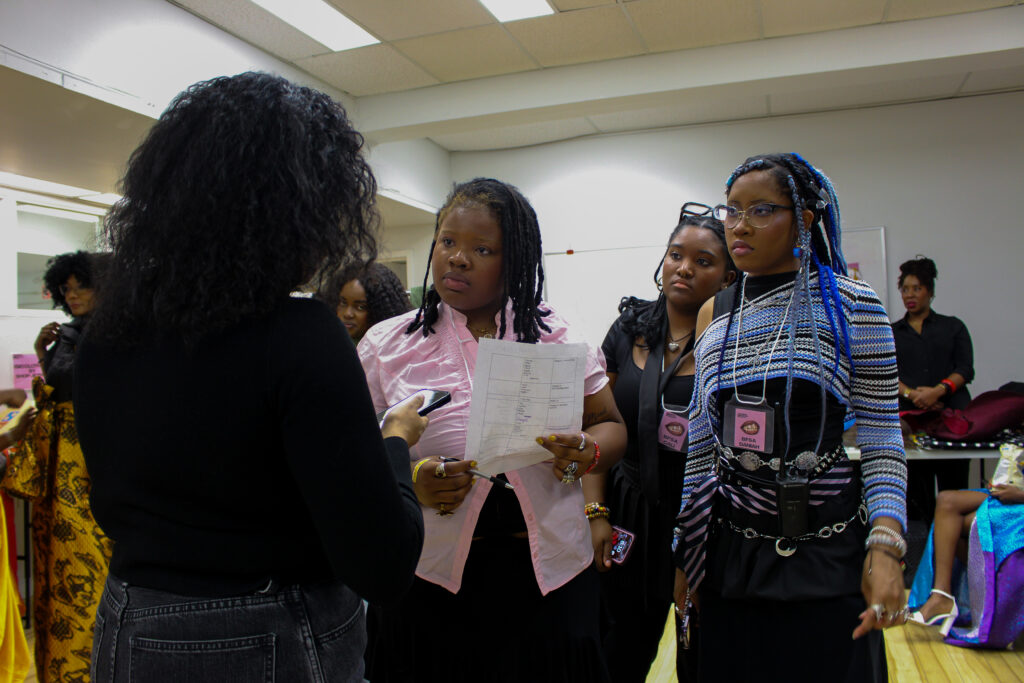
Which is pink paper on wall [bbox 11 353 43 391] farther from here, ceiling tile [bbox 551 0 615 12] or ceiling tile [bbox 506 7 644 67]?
ceiling tile [bbox 551 0 615 12]

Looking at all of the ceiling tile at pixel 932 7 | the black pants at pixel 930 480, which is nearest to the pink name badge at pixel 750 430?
the black pants at pixel 930 480

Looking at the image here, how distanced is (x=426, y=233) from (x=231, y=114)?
652 cm

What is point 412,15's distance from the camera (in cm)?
438

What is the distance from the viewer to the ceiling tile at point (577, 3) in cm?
427

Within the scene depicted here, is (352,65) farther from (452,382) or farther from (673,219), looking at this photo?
(452,382)

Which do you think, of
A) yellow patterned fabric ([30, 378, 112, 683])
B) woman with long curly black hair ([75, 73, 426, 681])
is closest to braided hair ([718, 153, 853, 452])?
woman with long curly black hair ([75, 73, 426, 681])

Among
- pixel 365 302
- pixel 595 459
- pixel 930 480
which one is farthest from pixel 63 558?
pixel 930 480

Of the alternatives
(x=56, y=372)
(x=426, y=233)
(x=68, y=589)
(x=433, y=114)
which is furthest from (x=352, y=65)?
(x=68, y=589)

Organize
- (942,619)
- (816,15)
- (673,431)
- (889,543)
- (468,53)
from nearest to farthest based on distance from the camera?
1. (889,543)
2. (673,431)
3. (942,619)
4. (816,15)
5. (468,53)

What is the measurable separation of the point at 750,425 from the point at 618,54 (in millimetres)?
4273

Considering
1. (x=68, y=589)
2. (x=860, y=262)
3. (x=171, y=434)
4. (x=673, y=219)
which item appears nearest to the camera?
(x=171, y=434)

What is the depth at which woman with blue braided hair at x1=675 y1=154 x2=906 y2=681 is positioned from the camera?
129 cm

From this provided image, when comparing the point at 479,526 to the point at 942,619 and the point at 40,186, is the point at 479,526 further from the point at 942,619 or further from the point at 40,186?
the point at 40,186

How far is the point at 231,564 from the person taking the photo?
81 cm
